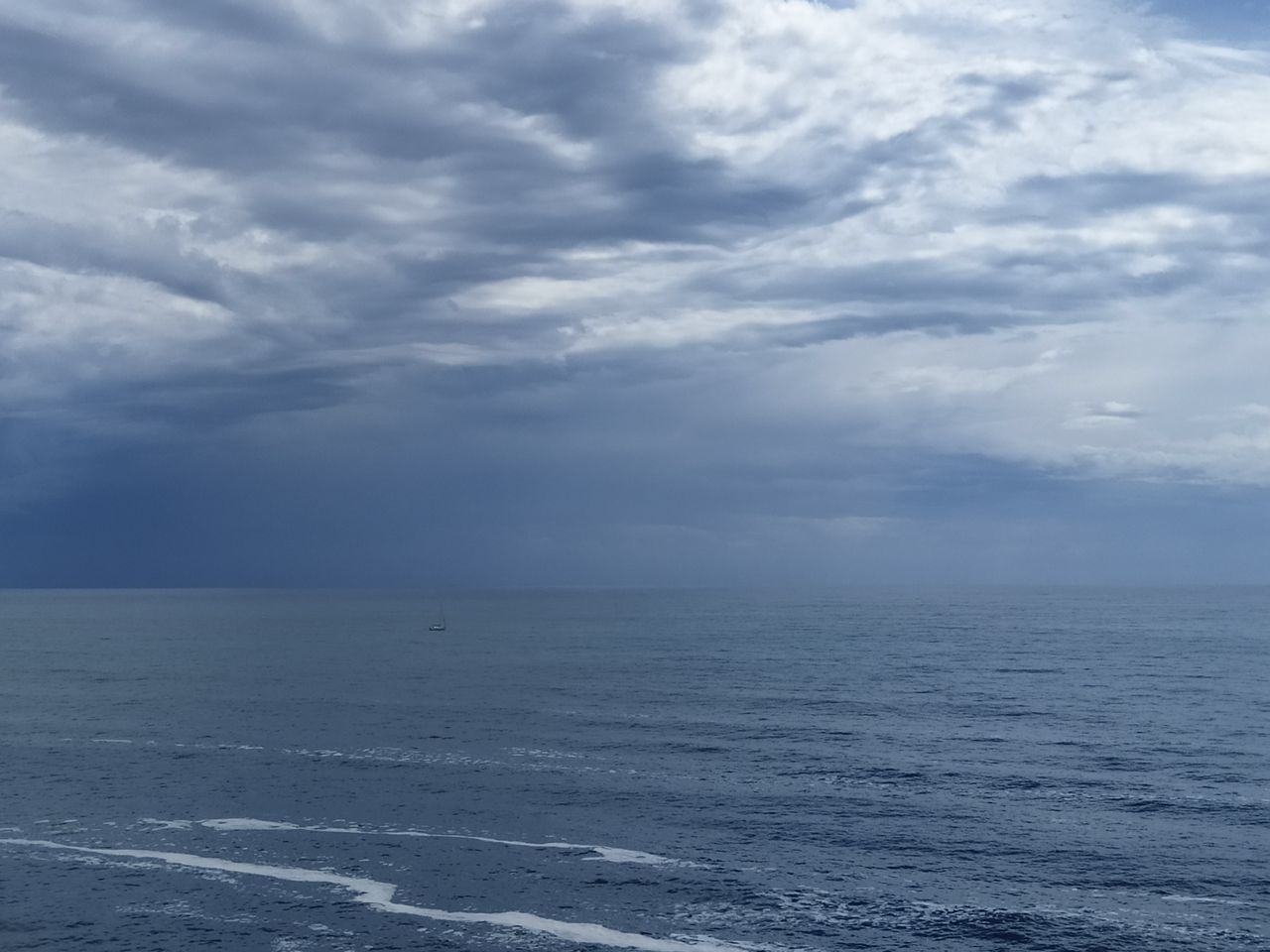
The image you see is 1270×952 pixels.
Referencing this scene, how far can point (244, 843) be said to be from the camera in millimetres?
68750

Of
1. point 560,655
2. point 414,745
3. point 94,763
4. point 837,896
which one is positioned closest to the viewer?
point 837,896

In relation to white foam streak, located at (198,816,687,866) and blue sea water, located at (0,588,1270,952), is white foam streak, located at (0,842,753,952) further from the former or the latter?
white foam streak, located at (198,816,687,866)

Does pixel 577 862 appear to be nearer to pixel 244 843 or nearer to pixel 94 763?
pixel 244 843

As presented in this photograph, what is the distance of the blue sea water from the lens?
181 ft

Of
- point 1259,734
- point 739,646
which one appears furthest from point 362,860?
point 739,646

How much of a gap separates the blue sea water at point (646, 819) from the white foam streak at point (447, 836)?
0.98 ft

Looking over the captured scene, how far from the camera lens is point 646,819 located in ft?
237

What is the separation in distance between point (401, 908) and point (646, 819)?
19.7 meters

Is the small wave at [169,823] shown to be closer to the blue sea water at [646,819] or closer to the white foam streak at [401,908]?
the blue sea water at [646,819]

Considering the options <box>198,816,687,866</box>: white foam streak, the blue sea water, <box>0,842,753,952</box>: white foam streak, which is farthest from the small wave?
<box>0,842,753,952</box>: white foam streak

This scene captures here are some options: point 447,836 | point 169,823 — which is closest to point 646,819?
point 447,836

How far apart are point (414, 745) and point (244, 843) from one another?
30646 mm

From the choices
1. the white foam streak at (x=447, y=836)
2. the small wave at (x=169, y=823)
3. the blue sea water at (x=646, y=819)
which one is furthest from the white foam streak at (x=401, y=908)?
Answer: the white foam streak at (x=447, y=836)

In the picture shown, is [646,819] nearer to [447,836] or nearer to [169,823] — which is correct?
[447,836]
